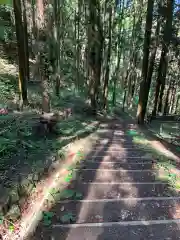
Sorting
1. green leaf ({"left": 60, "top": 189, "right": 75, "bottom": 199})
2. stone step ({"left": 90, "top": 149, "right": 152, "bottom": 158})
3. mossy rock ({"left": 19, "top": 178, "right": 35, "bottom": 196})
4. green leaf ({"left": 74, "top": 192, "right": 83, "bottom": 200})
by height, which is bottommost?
stone step ({"left": 90, "top": 149, "right": 152, "bottom": 158})

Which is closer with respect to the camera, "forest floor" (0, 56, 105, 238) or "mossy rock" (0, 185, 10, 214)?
"mossy rock" (0, 185, 10, 214)

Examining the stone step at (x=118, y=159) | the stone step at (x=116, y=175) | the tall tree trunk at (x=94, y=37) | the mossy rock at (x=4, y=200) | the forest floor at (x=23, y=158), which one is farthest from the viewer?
the tall tree trunk at (x=94, y=37)

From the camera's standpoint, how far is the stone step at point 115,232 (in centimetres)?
293

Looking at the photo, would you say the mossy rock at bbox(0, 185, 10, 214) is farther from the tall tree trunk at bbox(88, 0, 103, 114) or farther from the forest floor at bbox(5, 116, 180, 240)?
the tall tree trunk at bbox(88, 0, 103, 114)

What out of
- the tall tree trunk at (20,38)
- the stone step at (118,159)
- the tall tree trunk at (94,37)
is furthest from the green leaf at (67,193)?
the tall tree trunk at (94,37)

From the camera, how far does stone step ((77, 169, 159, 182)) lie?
4.55 meters

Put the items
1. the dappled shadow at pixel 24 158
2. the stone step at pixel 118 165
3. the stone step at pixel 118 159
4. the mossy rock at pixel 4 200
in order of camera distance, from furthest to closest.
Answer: the stone step at pixel 118 159 < the stone step at pixel 118 165 < the dappled shadow at pixel 24 158 < the mossy rock at pixel 4 200

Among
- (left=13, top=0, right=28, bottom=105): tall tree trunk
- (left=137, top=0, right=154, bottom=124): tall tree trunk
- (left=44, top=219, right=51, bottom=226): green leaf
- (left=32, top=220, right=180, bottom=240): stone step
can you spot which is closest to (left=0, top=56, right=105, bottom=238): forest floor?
(left=44, top=219, right=51, bottom=226): green leaf

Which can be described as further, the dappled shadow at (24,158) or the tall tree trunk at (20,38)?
the tall tree trunk at (20,38)

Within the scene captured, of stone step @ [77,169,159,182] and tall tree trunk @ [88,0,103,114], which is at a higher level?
tall tree trunk @ [88,0,103,114]

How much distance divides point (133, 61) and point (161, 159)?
1941 cm

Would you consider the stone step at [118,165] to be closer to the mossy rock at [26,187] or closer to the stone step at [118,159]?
the stone step at [118,159]

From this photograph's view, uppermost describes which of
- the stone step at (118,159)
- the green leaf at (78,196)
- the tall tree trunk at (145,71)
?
the tall tree trunk at (145,71)

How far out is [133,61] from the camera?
77.3 ft
